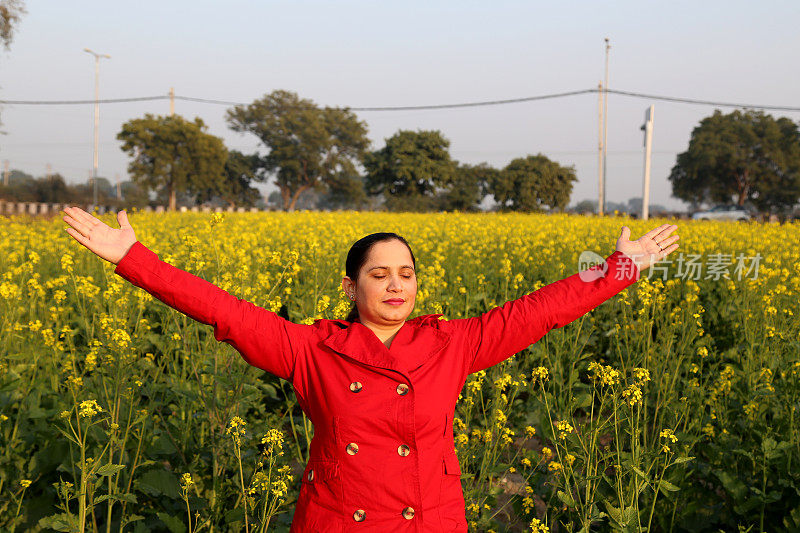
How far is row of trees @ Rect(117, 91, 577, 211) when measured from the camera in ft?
145

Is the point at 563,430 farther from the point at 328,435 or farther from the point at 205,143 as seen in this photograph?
the point at 205,143

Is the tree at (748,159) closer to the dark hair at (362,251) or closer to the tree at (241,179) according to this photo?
the tree at (241,179)

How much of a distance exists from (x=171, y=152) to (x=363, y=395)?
149 feet

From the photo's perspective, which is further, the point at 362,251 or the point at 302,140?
the point at 302,140

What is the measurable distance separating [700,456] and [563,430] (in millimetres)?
1596

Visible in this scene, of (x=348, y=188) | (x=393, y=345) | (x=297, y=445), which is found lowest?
(x=297, y=445)

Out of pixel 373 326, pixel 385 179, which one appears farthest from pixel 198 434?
pixel 385 179

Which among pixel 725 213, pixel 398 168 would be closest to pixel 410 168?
pixel 398 168

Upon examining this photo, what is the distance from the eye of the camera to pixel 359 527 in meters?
1.61

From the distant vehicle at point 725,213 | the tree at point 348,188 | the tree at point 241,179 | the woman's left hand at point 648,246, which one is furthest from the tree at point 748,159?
the woman's left hand at point 648,246

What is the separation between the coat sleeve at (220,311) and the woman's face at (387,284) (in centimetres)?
21

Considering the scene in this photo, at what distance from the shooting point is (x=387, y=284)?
6.01 ft

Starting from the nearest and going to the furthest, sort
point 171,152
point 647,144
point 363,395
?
point 363,395, point 647,144, point 171,152

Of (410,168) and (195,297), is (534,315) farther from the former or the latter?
(410,168)
